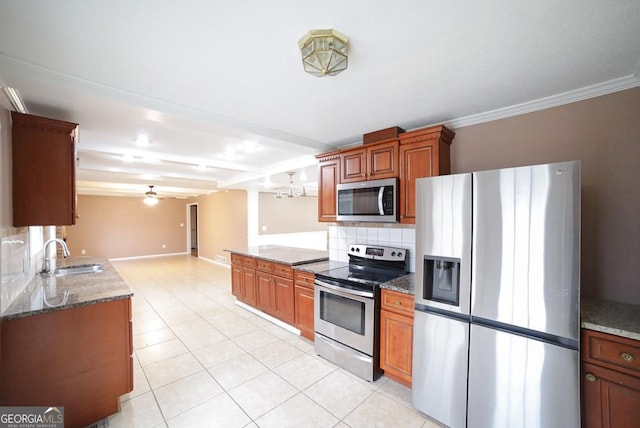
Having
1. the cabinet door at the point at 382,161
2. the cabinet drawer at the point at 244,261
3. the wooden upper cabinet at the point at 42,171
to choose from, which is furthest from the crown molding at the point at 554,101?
the wooden upper cabinet at the point at 42,171

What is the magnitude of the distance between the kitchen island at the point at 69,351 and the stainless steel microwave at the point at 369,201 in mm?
2173

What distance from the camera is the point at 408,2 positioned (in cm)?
114

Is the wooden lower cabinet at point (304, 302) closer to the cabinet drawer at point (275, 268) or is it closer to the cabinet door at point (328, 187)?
the cabinet drawer at point (275, 268)

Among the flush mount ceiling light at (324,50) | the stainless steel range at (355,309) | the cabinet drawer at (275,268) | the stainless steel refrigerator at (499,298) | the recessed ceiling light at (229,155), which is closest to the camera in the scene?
the flush mount ceiling light at (324,50)

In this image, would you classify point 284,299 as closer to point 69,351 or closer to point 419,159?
point 69,351

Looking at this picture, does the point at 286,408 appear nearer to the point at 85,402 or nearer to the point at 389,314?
the point at 389,314

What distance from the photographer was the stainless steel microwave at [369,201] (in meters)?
2.60

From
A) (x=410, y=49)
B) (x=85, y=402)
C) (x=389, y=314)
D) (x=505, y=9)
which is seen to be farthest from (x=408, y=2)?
(x=85, y=402)

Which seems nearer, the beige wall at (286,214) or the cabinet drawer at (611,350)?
the cabinet drawer at (611,350)

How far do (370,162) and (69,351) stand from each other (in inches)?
116

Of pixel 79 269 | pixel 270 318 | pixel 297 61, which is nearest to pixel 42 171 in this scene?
pixel 79 269

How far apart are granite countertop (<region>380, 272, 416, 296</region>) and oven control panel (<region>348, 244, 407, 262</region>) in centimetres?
33

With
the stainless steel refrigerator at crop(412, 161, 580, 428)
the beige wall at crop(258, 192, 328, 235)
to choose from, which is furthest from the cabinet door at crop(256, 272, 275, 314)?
the beige wall at crop(258, 192, 328, 235)

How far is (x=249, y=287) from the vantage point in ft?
13.1
